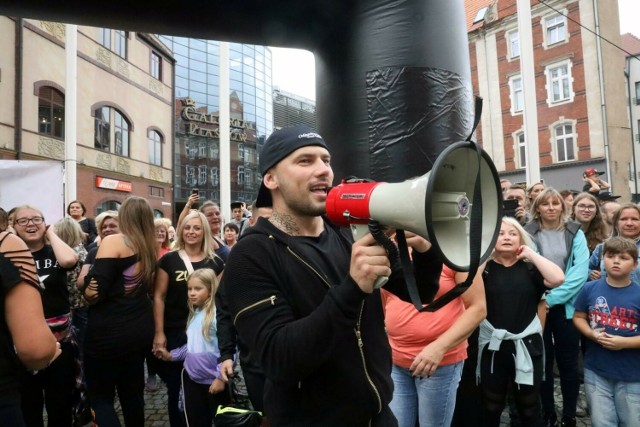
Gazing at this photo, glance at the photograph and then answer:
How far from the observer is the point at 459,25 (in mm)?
3135

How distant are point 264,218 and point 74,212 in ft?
19.3

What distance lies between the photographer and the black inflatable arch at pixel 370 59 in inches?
116

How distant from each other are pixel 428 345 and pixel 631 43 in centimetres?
3699

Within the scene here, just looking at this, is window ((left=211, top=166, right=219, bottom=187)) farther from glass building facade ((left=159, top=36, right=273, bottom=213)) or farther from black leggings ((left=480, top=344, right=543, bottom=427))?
black leggings ((left=480, top=344, right=543, bottom=427))

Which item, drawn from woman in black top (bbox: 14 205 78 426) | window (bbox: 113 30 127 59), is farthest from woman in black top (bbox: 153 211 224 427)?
window (bbox: 113 30 127 59)

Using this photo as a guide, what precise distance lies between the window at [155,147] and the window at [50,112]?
218 inches

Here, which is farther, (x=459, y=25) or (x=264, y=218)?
(x=459, y=25)

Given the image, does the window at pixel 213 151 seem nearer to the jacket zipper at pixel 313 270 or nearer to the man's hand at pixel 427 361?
the man's hand at pixel 427 361

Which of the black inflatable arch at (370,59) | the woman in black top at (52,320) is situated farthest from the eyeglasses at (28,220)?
the black inflatable arch at (370,59)

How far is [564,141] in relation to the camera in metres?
19.9

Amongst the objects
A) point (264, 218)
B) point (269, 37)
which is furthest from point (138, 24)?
point (264, 218)

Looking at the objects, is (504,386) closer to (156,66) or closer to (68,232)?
(68,232)

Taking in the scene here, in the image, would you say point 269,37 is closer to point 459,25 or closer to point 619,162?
point 459,25

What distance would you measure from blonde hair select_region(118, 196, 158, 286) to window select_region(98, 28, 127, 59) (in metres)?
16.9
